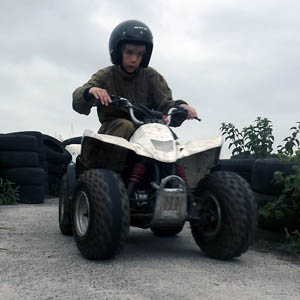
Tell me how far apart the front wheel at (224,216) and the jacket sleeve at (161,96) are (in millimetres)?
1002

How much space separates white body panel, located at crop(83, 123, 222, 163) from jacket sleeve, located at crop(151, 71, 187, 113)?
773 mm

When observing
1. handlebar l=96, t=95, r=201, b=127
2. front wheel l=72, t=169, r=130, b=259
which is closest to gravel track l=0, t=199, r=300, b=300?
front wheel l=72, t=169, r=130, b=259

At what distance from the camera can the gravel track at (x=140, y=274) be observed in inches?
103

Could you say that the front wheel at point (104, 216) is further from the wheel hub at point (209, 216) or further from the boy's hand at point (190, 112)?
the boy's hand at point (190, 112)

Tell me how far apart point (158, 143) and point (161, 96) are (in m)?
1.07

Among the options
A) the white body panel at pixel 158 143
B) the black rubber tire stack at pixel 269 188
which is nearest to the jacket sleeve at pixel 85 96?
the white body panel at pixel 158 143

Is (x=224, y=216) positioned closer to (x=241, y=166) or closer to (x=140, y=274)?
(x=140, y=274)

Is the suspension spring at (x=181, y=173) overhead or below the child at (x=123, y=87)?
below

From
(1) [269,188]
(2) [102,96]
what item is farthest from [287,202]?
(2) [102,96]

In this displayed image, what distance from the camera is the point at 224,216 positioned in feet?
11.3

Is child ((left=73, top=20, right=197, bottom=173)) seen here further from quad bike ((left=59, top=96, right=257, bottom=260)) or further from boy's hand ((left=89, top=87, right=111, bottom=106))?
quad bike ((left=59, top=96, right=257, bottom=260))

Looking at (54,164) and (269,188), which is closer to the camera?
(269,188)

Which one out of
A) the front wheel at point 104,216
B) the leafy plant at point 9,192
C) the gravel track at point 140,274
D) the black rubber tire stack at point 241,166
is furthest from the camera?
the leafy plant at point 9,192

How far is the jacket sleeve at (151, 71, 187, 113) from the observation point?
176 inches
